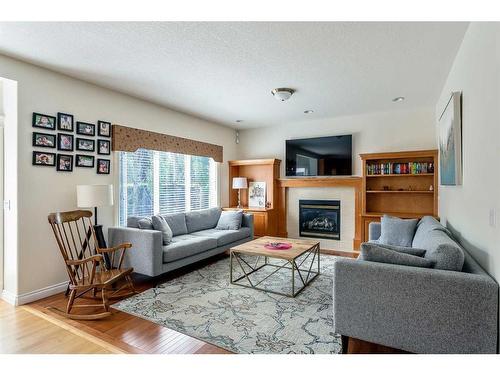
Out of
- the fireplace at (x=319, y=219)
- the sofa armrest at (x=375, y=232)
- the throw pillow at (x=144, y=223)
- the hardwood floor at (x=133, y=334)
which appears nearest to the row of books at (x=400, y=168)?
the fireplace at (x=319, y=219)

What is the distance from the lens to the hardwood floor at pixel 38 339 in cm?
211

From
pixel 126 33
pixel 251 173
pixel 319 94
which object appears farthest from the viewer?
pixel 251 173

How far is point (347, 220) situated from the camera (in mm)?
5391

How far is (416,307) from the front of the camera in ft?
5.74

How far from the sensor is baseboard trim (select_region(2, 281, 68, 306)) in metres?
2.93

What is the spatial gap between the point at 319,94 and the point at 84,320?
392cm

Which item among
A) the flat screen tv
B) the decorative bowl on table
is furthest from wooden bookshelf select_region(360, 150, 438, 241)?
the decorative bowl on table

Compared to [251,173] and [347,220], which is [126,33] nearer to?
[251,173]

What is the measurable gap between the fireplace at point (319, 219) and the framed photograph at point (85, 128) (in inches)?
156

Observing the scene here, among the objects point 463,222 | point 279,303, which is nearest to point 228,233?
point 279,303

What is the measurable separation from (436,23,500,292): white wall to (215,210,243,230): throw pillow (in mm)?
3231

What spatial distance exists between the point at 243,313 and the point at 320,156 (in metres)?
3.70

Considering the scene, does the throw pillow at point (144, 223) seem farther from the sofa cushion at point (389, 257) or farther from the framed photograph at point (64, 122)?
the sofa cushion at point (389, 257)
